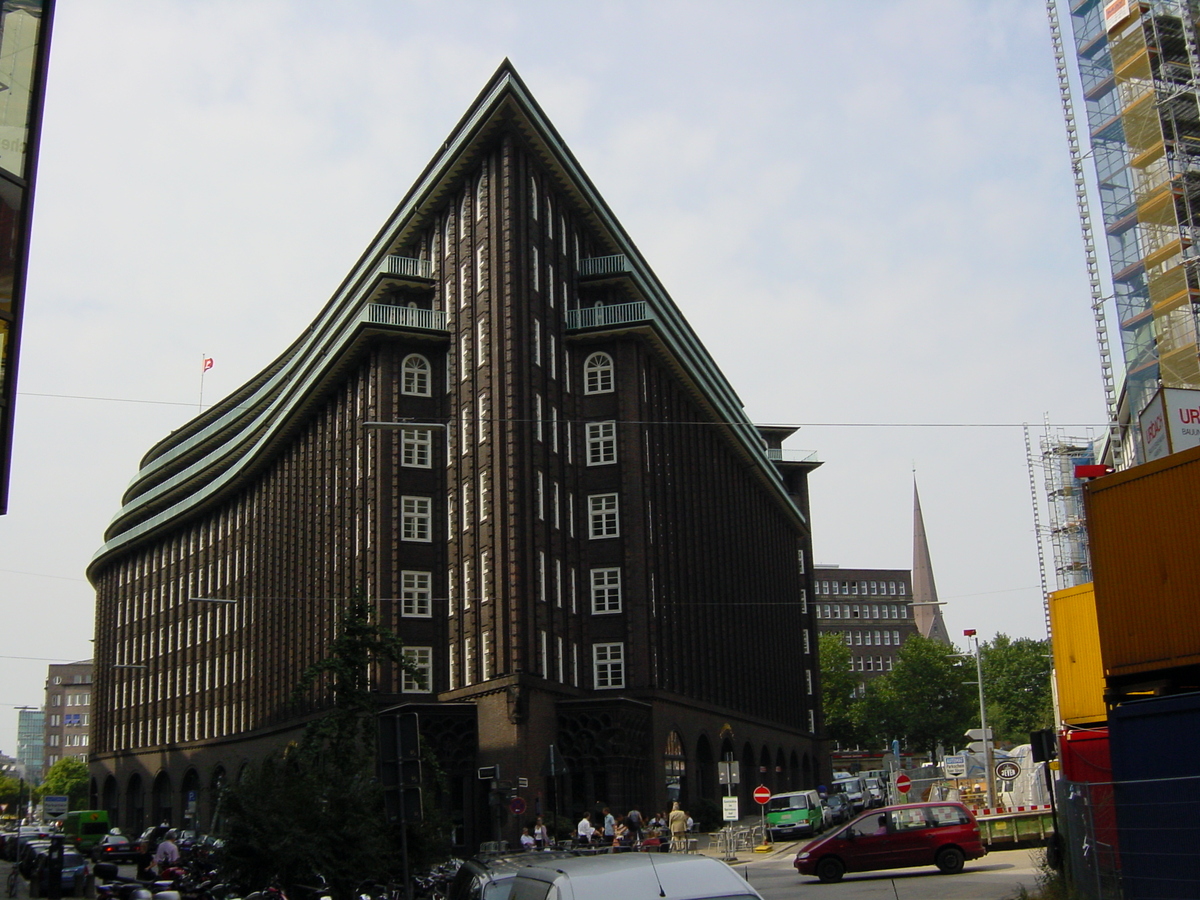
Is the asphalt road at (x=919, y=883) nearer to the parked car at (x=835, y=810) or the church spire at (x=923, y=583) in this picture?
the parked car at (x=835, y=810)

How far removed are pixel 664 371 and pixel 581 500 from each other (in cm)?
986

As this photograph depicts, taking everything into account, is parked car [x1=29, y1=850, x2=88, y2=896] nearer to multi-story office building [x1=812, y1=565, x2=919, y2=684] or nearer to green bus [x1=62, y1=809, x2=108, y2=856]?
green bus [x1=62, y1=809, x2=108, y2=856]

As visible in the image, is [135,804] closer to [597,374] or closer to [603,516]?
[603,516]

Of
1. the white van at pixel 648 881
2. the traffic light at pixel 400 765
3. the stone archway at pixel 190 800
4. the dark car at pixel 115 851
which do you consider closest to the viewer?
the white van at pixel 648 881

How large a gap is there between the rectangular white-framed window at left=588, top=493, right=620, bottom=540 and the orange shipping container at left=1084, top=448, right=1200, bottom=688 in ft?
131

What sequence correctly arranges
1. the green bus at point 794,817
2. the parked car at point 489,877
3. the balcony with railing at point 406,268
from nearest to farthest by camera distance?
the parked car at point 489,877 → the green bus at point 794,817 → the balcony with railing at point 406,268

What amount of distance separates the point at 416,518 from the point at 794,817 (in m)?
19.8

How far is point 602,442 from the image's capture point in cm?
5819

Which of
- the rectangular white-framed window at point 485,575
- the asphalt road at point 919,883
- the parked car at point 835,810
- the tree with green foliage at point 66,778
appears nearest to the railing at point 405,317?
the rectangular white-framed window at point 485,575

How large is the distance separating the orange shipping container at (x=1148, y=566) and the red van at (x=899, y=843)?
14.9 meters

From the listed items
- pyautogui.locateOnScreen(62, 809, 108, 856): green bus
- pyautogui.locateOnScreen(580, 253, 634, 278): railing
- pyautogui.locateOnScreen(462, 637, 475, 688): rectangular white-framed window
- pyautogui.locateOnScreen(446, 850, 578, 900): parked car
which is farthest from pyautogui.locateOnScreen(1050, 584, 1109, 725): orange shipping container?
pyautogui.locateOnScreen(62, 809, 108, 856): green bus

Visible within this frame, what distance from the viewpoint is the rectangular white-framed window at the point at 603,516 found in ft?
188

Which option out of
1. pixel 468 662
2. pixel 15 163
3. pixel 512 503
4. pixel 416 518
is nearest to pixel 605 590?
pixel 468 662

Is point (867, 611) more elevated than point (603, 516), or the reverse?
point (867, 611)
